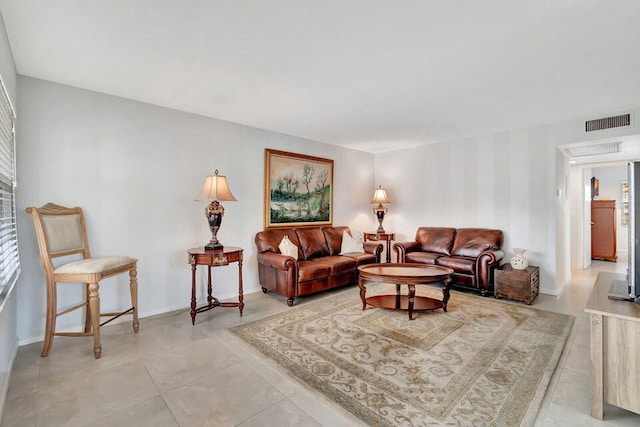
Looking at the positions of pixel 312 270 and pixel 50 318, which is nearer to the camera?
pixel 50 318

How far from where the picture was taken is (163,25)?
1943 millimetres

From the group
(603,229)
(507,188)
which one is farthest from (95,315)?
(603,229)

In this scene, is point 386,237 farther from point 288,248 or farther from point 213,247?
point 213,247

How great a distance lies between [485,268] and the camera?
12.9 feet

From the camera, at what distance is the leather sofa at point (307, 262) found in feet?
12.0

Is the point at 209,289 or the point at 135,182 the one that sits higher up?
the point at 135,182

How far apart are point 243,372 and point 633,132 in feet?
16.4

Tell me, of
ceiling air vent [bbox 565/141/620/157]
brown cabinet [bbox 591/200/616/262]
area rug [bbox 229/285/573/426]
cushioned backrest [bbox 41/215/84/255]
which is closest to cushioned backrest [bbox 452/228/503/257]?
area rug [bbox 229/285/573/426]

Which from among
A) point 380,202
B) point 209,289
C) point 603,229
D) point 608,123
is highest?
point 608,123

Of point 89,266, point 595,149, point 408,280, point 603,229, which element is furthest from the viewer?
point 603,229

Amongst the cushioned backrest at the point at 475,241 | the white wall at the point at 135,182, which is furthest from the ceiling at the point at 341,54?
the cushioned backrest at the point at 475,241

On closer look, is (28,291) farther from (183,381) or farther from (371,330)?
(371,330)

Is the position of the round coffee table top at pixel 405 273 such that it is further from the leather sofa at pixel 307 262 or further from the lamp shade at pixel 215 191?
the lamp shade at pixel 215 191

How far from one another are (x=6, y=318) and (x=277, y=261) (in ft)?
7.67
